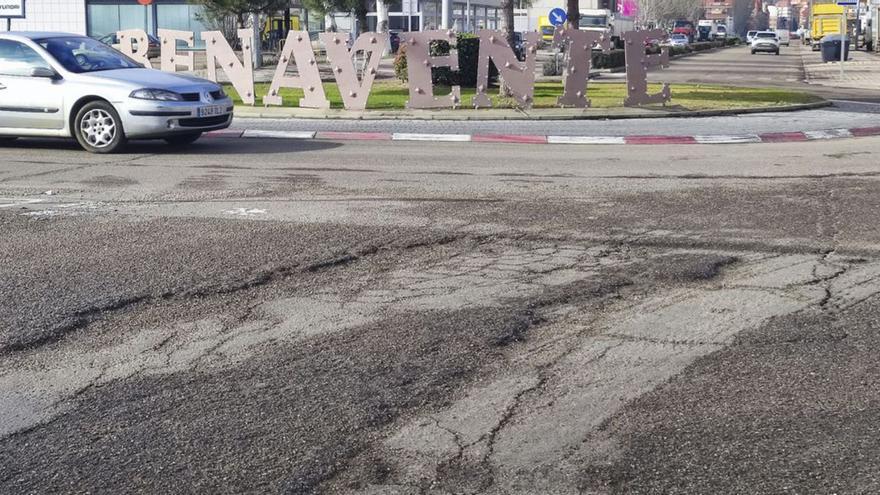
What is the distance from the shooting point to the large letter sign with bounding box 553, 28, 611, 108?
20.1 meters

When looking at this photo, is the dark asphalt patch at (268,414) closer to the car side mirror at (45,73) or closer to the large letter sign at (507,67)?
the car side mirror at (45,73)

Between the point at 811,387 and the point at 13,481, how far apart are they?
132 inches

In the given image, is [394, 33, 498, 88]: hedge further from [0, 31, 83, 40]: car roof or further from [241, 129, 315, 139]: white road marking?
[0, 31, 83, 40]: car roof

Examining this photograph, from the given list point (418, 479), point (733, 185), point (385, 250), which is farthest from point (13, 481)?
point (733, 185)

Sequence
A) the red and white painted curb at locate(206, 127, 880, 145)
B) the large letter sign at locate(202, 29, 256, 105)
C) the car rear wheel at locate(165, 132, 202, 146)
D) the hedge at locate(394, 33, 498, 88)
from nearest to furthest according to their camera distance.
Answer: the car rear wheel at locate(165, 132, 202, 146)
the red and white painted curb at locate(206, 127, 880, 145)
the large letter sign at locate(202, 29, 256, 105)
the hedge at locate(394, 33, 498, 88)

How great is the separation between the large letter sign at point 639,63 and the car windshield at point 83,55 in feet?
29.5

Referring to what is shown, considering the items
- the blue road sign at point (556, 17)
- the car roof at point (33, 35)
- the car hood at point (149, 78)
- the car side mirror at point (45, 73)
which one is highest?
the blue road sign at point (556, 17)

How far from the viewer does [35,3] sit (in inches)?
2633

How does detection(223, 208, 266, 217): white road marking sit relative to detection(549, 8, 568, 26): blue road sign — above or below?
below

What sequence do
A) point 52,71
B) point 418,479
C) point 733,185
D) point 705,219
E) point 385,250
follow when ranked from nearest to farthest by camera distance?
point 418,479 < point 385,250 < point 705,219 < point 733,185 < point 52,71

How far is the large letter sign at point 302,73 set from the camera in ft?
66.5

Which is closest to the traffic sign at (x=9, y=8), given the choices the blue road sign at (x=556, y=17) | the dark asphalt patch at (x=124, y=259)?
the dark asphalt patch at (x=124, y=259)

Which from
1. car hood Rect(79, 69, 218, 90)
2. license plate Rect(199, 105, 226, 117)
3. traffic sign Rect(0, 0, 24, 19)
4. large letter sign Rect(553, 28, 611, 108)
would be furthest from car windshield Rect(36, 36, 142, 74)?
traffic sign Rect(0, 0, 24, 19)

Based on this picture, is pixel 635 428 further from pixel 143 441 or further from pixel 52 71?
pixel 52 71
